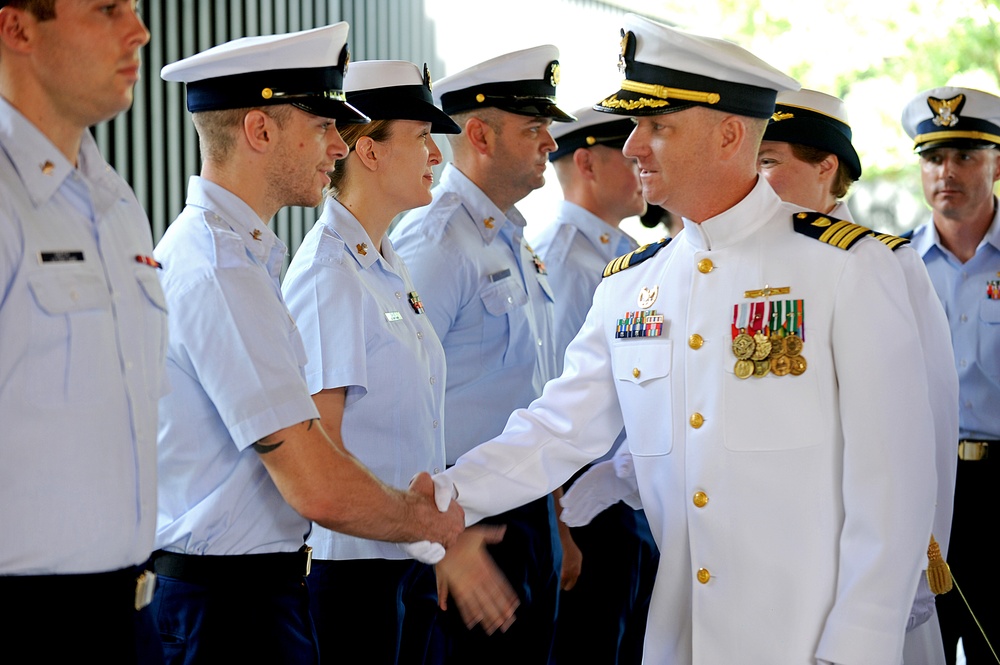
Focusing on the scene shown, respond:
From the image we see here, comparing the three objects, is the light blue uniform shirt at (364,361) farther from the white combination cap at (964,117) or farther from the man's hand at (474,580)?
the white combination cap at (964,117)

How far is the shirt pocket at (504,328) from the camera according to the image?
10.4ft

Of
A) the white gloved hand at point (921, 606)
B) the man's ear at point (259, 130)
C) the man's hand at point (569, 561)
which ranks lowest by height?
the man's hand at point (569, 561)

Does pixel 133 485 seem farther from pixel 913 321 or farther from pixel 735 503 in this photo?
pixel 913 321

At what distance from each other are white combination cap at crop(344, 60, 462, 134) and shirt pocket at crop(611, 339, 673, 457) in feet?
2.99

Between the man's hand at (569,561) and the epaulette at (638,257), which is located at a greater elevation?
the epaulette at (638,257)

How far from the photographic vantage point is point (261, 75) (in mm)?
2145

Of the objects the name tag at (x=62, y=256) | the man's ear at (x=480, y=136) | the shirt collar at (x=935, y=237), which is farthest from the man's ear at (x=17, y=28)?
the shirt collar at (x=935, y=237)

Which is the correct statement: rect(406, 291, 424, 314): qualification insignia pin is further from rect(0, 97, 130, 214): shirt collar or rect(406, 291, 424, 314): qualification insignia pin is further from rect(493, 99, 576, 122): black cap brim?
rect(0, 97, 130, 214): shirt collar

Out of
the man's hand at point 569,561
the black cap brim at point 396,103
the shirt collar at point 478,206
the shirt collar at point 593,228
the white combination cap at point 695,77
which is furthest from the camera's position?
the shirt collar at point 593,228

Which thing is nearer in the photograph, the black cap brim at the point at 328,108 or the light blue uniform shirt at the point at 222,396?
the light blue uniform shirt at the point at 222,396

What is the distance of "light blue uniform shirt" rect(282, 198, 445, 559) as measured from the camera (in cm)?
231

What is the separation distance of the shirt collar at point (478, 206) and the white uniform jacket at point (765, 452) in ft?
3.47

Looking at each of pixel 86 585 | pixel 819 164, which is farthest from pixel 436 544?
pixel 819 164

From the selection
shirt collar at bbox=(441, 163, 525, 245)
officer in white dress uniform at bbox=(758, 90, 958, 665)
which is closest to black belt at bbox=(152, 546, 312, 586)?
officer in white dress uniform at bbox=(758, 90, 958, 665)
